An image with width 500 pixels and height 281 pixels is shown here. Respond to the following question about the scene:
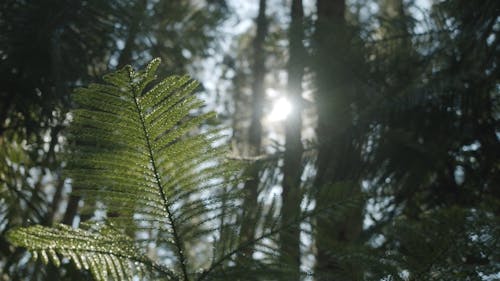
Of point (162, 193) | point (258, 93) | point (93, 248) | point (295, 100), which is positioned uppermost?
point (258, 93)

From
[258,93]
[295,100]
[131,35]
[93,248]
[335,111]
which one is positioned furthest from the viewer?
[258,93]

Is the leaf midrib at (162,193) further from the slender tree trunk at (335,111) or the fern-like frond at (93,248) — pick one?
the slender tree trunk at (335,111)

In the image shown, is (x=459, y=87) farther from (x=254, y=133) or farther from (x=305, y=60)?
(x=254, y=133)

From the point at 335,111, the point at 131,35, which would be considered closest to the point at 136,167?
the point at 131,35

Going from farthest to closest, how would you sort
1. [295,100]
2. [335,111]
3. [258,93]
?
[258,93], [295,100], [335,111]

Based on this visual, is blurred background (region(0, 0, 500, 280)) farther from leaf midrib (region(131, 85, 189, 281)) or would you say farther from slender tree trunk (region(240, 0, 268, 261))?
leaf midrib (region(131, 85, 189, 281))

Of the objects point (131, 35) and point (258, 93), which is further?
point (258, 93)

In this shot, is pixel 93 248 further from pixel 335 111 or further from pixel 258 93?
pixel 258 93

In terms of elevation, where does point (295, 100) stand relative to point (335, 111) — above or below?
above

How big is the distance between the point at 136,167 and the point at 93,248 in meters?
0.22

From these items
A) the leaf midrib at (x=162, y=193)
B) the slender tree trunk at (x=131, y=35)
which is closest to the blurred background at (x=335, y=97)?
the slender tree trunk at (x=131, y=35)

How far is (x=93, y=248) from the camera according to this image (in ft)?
4.17

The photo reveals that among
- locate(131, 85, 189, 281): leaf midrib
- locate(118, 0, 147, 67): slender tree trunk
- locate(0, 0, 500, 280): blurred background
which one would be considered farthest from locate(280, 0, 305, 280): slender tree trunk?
locate(131, 85, 189, 281): leaf midrib

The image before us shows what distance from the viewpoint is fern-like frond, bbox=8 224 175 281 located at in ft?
4.06
